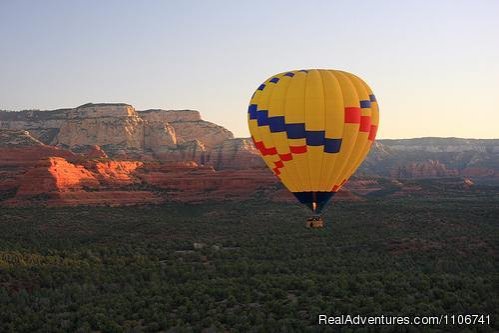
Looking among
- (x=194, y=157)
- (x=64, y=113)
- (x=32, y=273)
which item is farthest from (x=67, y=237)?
(x=64, y=113)

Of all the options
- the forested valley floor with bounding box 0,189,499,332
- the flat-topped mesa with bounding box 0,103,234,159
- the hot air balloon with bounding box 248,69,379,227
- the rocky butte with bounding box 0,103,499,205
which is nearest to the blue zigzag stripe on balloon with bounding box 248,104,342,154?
the hot air balloon with bounding box 248,69,379,227

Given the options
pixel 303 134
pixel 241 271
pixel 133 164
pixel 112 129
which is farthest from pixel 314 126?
pixel 112 129

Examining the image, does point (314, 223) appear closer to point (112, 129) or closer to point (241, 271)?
point (241, 271)

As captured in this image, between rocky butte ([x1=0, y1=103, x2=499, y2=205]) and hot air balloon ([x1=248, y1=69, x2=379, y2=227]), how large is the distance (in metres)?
45.1

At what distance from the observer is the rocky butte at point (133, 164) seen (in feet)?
230

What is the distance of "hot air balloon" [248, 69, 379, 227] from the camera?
26266mm

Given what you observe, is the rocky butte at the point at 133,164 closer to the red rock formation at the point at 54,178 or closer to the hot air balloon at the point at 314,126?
the red rock formation at the point at 54,178

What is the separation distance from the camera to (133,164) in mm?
84812

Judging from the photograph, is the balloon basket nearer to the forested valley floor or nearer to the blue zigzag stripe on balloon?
the forested valley floor

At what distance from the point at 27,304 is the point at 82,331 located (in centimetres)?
620

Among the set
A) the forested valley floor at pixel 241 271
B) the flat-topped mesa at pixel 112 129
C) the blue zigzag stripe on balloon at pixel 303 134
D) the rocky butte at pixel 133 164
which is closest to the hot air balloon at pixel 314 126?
the blue zigzag stripe on balloon at pixel 303 134

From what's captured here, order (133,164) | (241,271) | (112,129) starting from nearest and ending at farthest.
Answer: (241,271) → (133,164) → (112,129)

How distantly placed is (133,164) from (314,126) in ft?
206

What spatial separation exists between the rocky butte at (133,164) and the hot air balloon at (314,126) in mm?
45115
